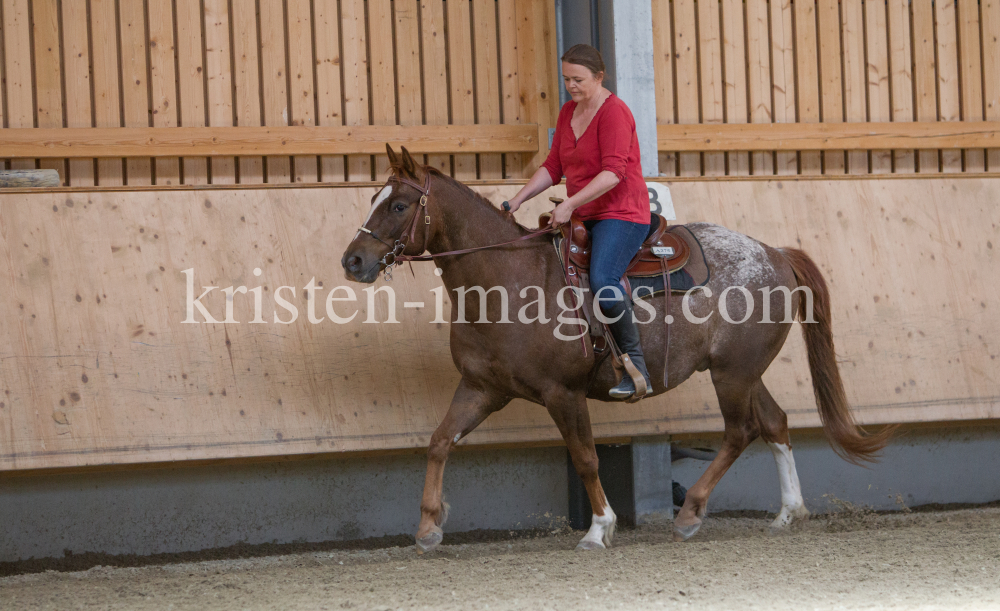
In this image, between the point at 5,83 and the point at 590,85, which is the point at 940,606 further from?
the point at 5,83

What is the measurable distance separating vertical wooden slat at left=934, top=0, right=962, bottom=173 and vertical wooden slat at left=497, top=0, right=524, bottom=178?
12.0 ft

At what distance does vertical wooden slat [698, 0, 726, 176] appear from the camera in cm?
689

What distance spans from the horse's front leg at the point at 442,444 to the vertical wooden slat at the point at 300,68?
2825 mm

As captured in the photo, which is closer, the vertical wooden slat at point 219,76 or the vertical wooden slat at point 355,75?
the vertical wooden slat at point 219,76

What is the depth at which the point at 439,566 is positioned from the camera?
4.23 meters

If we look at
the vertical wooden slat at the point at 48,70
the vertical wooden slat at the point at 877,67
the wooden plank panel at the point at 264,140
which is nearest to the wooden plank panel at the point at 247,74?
the wooden plank panel at the point at 264,140

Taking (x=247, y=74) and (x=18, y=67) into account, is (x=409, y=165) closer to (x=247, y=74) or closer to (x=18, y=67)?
(x=247, y=74)

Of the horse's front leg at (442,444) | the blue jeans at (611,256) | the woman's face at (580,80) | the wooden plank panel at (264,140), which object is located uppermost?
the wooden plank panel at (264,140)

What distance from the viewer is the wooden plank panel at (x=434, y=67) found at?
6.68m

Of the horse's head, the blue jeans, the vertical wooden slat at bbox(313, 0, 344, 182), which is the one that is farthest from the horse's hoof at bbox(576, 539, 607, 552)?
the vertical wooden slat at bbox(313, 0, 344, 182)

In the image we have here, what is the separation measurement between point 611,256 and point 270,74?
3480 mm

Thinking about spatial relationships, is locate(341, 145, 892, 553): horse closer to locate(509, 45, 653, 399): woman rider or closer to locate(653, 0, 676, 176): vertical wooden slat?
locate(509, 45, 653, 399): woman rider

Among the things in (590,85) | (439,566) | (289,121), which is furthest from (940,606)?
(289,121)

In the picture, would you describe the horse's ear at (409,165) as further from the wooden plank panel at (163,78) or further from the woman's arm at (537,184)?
the wooden plank panel at (163,78)
